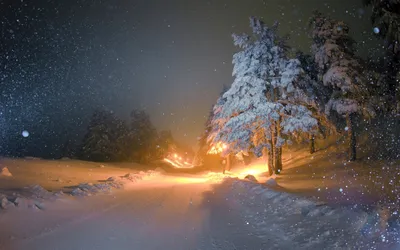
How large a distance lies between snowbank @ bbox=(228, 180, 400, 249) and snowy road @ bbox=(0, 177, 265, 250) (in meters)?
0.66

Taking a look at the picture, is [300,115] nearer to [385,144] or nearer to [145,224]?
[385,144]

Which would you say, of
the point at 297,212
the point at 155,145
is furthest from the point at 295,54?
the point at 155,145

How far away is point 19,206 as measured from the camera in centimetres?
804

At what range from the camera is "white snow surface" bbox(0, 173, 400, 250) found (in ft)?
18.9

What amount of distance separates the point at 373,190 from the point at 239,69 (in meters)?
12.7

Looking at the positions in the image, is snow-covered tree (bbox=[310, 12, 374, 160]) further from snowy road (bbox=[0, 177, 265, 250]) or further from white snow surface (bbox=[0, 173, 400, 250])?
snowy road (bbox=[0, 177, 265, 250])

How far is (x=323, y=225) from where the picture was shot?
21.1ft

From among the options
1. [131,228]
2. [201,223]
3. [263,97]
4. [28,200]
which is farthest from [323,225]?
[263,97]

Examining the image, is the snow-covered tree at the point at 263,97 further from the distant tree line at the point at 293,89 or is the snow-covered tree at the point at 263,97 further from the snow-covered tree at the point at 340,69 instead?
the snow-covered tree at the point at 340,69

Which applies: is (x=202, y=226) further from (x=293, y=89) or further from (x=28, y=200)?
(x=293, y=89)

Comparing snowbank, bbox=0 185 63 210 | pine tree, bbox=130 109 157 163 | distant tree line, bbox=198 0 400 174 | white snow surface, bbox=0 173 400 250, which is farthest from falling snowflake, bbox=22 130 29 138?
white snow surface, bbox=0 173 400 250

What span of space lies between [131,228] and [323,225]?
5000mm

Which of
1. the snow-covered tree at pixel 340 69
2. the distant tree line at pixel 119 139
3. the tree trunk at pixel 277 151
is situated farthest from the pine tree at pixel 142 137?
the snow-covered tree at pixel 340 69

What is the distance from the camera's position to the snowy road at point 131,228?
237 inches
